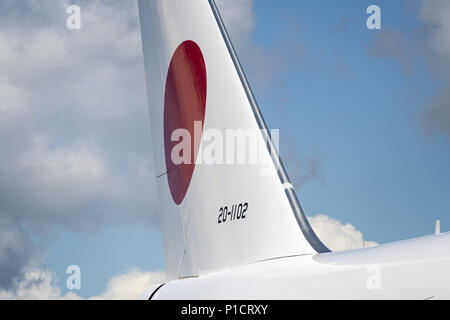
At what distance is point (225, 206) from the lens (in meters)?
6.03

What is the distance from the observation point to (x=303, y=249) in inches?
191

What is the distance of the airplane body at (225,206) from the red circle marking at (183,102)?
1 centimetres

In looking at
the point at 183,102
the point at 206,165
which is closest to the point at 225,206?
the point at 206,165

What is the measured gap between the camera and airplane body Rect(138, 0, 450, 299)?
3.86 metres

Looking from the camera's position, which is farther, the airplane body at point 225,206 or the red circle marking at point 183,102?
the red circle marking at point 183,102

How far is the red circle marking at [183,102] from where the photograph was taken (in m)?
6.55

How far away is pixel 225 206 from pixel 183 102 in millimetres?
1535

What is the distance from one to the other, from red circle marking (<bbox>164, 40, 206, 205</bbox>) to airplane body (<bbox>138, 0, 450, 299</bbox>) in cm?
1

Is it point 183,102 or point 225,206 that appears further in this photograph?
point 183,102

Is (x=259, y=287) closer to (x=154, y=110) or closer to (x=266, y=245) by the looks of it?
(x=266, y=245)

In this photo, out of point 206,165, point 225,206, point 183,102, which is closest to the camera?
point 225,206

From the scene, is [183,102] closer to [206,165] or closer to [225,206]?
[206,165]

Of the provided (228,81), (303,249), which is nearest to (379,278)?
(303,249)
